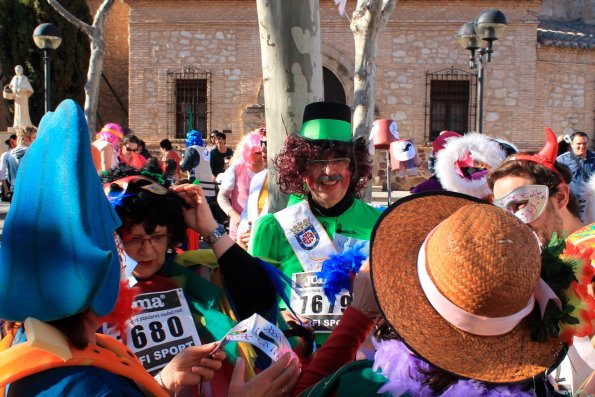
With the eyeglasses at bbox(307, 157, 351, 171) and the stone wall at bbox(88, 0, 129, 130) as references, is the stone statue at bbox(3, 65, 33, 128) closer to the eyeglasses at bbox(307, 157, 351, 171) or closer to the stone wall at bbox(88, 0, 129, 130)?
the stone wall at bbox(88, 0, 129, 130)

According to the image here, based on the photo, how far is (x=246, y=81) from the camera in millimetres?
20328

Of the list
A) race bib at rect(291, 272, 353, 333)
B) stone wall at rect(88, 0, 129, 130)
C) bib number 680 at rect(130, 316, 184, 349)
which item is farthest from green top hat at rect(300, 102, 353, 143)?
stone wall at rect(88, 0, 129, 130)

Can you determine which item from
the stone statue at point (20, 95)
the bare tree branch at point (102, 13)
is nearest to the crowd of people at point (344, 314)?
the bare tree branch at point (102, 13)

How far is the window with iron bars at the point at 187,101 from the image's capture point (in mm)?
20562

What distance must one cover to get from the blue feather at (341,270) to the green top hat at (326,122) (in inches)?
37.8

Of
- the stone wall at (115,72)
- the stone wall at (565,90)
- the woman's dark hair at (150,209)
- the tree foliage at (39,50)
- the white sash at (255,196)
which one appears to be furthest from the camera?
the stone wall at (115,72)

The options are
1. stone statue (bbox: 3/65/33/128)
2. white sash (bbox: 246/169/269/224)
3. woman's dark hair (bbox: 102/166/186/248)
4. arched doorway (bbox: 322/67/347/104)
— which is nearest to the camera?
woman's dark hair (bbox: 102/166/186/248)

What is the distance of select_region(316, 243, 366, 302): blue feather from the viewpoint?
9.99ft

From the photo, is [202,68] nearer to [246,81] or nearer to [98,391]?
[246,81]

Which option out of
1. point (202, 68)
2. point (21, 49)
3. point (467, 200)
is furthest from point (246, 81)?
point (467, 200)

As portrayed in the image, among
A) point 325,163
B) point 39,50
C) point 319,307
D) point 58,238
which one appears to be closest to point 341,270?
point 319,307

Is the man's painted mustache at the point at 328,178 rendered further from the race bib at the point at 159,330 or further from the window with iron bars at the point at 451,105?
the window with iron bars at the point at 451,105

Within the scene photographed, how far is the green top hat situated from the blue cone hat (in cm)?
231

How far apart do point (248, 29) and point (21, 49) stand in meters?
8.42
